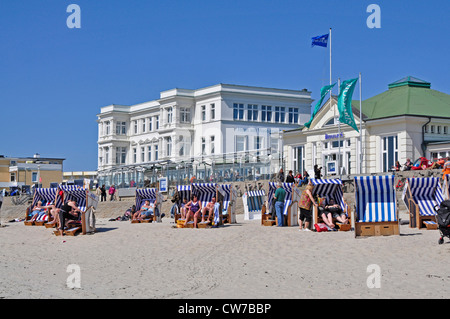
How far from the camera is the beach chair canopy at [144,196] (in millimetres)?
24172

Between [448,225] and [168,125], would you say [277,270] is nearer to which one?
[448,225]

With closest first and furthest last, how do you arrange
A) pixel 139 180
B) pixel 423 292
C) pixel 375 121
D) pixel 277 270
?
pixel 423 292 < pixel 277 270 < pixel 375 121 < pixel 139 180

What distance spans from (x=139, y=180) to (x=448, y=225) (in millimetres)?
32190

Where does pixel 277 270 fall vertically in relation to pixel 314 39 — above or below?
below

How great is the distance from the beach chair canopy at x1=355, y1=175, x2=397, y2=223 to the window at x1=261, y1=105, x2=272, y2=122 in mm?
42973

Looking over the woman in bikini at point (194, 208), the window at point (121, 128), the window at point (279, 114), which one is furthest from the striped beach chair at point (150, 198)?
the window at point (121, 128)

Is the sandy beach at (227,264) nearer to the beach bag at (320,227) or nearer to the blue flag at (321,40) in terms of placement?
the beach bag at (320,227)

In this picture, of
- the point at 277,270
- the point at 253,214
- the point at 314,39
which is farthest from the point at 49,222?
the point at 314,39

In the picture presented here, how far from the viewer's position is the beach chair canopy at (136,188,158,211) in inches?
952

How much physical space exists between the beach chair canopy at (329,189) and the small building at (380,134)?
1404cm

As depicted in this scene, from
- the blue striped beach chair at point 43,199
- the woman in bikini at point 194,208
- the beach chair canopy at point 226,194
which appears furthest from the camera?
the blue striped beach chair at point 43,199

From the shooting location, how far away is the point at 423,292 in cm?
971

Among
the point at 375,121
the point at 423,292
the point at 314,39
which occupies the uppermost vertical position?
the point at 314,39

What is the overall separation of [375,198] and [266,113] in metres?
43.2
